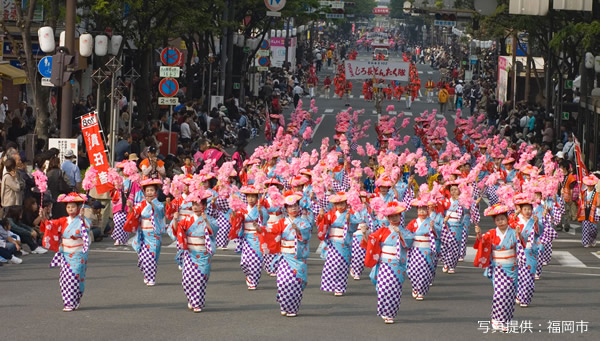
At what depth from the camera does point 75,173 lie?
21.8 metres

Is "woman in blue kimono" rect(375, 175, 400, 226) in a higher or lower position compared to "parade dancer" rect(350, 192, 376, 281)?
higher

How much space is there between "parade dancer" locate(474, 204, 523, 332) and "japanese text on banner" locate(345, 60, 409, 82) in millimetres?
36722

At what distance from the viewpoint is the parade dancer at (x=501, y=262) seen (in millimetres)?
14227

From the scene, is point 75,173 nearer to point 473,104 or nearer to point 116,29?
point 116,29

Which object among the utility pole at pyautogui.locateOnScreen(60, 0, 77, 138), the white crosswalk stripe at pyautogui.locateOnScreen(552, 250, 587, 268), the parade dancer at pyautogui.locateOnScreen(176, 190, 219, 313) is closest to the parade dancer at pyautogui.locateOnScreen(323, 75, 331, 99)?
the utility pole at pyautogui.locateOnScreen(60, 0, 77, 138)

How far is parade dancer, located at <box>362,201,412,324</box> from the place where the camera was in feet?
47.6

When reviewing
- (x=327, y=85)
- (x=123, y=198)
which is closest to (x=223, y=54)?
(x=327, y=85)

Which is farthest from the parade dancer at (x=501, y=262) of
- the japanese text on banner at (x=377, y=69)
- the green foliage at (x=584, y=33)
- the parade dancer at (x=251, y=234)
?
the japanese text on banner at (x=377, y=69)

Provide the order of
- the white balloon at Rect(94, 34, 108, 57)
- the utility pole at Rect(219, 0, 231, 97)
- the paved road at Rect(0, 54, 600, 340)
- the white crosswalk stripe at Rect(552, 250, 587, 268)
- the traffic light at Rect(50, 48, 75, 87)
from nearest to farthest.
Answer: the paved road at Rect(0, 54, 600, 340) < the white crosswalk stripe at Rect(552, 250, 587, 268) < the traffic light at Rect(50, 48, 75, 87) < the white balloon at Rect(94, 34, 108, 57) < the utility pole at Rect(219, 0, 231, 97)

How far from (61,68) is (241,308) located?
8.79 meters

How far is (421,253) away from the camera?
16.4m

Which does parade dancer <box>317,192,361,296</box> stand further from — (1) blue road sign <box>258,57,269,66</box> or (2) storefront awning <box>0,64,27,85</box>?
(1) blue road sign <box>258,57,269,66</box>

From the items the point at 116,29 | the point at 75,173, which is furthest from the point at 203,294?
the point at 116,29

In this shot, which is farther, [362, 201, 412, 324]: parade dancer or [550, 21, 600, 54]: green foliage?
[550, 21, 600, 54]: green foliage
